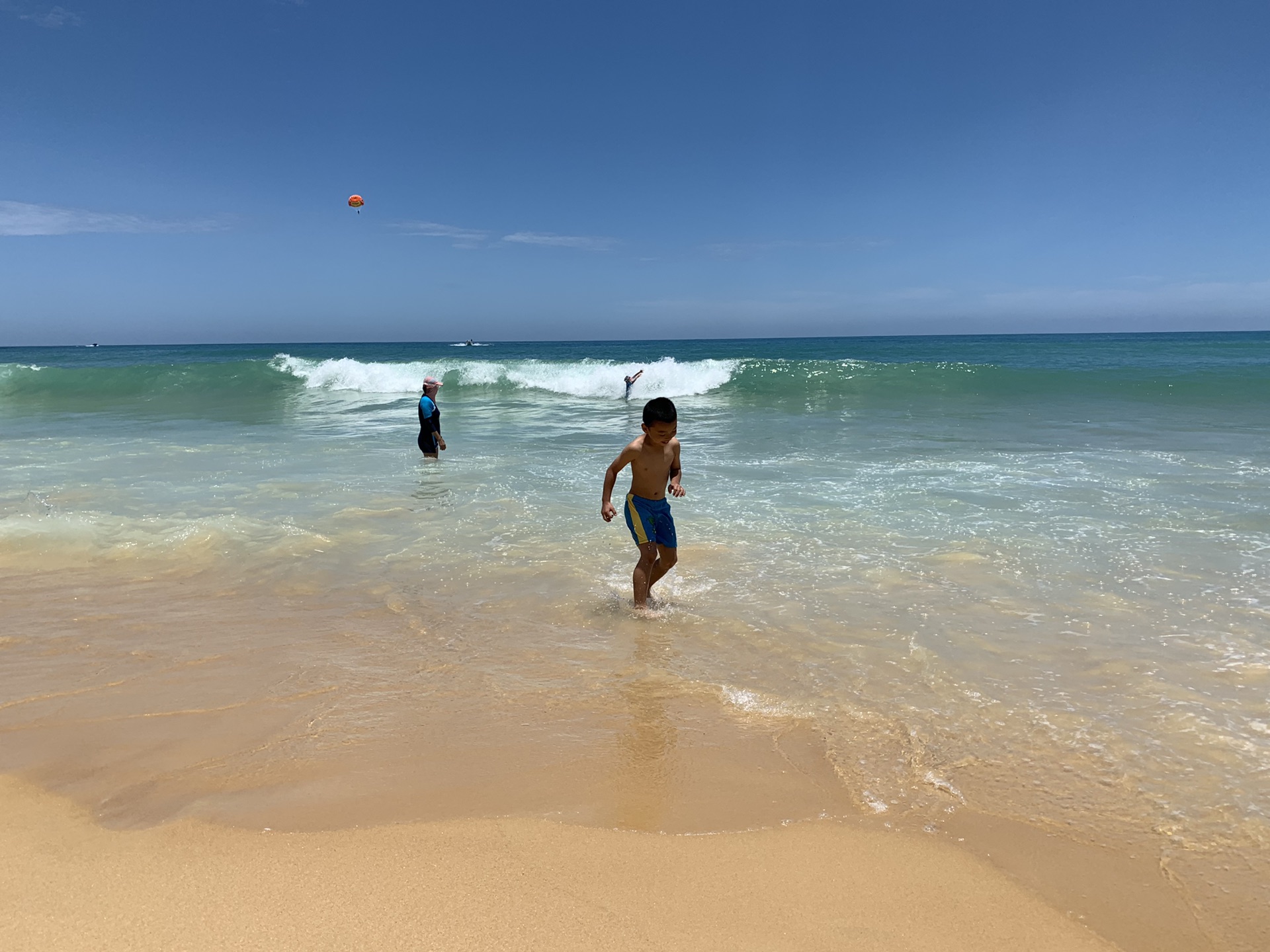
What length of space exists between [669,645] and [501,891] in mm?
2146

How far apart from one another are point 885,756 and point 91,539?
6524mm

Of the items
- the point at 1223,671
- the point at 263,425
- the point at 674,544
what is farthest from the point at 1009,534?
the point at 263,425

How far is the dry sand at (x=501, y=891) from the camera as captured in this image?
83.9 inches

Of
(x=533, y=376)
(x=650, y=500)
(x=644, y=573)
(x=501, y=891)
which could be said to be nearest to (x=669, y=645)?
Answer: (x=644, y=573)

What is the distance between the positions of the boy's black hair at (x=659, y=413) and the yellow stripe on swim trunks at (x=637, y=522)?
20.0 inches

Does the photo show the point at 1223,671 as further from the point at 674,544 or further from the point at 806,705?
the point at 674,544

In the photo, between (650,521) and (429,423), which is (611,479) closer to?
(650,521)

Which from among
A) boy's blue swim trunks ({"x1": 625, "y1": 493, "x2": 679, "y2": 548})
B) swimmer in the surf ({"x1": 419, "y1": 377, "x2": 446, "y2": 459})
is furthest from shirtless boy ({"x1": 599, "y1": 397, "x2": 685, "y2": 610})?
swimmer in the surf ({"x1": 419, "y1": 377, "x2": 446, "y2": 459})

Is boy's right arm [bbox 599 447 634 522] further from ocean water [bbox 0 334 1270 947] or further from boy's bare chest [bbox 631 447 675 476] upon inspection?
ocean water [bbox 0 334 1270 947]

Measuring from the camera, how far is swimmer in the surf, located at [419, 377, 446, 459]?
10938mm

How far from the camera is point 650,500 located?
16.5 feet

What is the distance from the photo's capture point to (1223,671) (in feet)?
12.7

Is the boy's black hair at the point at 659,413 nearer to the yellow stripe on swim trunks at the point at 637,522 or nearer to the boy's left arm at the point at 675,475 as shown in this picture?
the boy's left arm at the point at 675,475

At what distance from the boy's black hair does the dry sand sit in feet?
8.80
